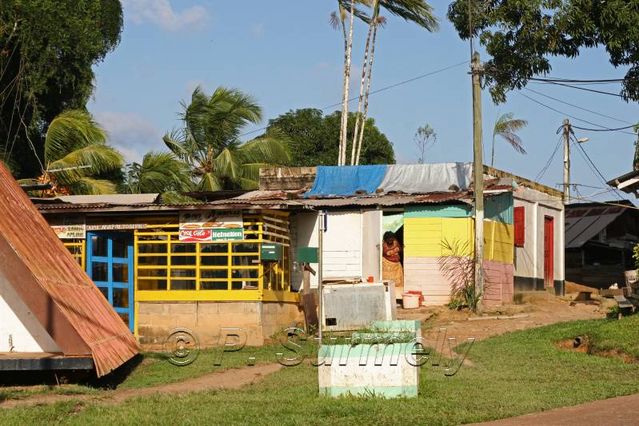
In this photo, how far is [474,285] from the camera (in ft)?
77.9

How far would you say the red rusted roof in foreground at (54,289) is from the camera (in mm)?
13078

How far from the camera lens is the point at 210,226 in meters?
20.2

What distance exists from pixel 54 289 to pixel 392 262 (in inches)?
506

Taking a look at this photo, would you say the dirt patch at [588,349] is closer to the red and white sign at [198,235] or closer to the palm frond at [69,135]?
the red and white sign at [198,235]

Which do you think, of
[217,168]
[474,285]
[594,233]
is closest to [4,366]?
[474,285]

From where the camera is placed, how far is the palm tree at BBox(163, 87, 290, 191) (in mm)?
33438

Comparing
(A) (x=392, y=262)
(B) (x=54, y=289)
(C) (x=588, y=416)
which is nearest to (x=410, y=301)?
(A) (x=392, y=262)

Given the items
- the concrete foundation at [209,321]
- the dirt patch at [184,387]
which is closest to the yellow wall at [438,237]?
the concrete foundation at [209,321]

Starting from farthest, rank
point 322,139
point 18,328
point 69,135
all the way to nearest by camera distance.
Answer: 1. point 322,139
2. point 69,135
3. point 18,328

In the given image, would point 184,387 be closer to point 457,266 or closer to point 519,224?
point 457,266

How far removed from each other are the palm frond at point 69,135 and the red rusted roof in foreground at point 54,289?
13.8 m

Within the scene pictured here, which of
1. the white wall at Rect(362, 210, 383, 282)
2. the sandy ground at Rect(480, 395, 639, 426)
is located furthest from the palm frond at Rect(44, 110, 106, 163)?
the sandy ground at Rect(480, 395, 639, 426)

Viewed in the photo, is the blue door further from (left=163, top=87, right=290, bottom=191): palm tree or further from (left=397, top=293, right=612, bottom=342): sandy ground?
(left=163, top=87, right=290, bottom=191): palm tree

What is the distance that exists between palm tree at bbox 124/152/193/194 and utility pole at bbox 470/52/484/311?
1207cm
